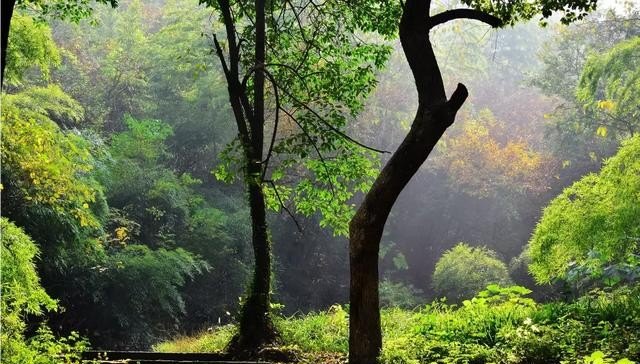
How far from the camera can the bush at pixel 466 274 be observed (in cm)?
2084

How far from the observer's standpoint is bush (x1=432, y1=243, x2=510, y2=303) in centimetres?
2084

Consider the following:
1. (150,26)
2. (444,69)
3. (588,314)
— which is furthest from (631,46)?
(150,26)

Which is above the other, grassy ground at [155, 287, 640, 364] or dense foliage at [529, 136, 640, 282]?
dense foliage at [529, 136, 640, 282]

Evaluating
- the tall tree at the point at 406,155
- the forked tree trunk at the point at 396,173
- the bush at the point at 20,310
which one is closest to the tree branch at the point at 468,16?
the tall tree at the point at 406,155

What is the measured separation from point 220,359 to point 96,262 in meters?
9.20

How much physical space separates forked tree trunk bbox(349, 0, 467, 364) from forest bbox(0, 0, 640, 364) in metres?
0.02

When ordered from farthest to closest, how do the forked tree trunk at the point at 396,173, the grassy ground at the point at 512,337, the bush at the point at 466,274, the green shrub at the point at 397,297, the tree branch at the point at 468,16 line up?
the green shrub at the point at 397,297 < the bush at the point at 466,274 < the tree branch at the point at 468,16 < the forked tree trunk at the point at 396,173 < the grassy ground at the point at 512,337

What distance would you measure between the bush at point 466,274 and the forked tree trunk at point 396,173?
15172 millimetres

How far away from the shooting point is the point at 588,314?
21.7 ft

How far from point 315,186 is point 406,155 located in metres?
5.64

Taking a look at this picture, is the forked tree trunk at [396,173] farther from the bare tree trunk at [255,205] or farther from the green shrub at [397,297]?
the green shrub at [397,297]

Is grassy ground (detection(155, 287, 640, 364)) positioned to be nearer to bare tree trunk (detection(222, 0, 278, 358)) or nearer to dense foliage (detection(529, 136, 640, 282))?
bare tree trunk (detection(222, 0, 278, 358))

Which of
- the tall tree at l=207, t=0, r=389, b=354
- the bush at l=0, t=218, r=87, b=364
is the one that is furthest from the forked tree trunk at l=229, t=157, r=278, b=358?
the bush at l=0, t=218, r=87, b=364

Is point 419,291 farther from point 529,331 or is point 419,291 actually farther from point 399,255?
point 529,331
